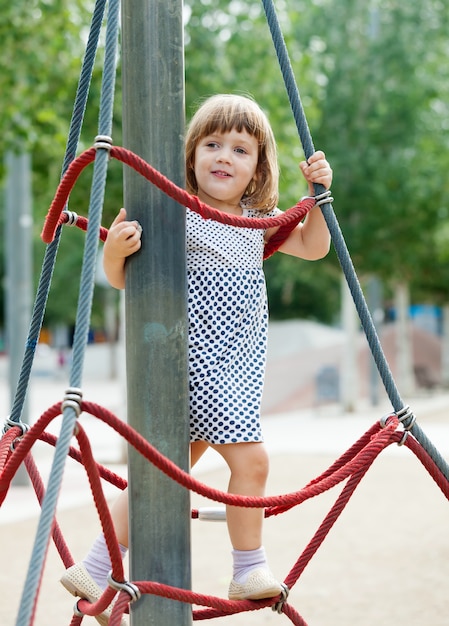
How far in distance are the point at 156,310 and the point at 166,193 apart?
0.27 meters

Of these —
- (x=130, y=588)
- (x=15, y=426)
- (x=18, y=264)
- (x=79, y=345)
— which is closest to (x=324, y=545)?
(x=18, y=264)

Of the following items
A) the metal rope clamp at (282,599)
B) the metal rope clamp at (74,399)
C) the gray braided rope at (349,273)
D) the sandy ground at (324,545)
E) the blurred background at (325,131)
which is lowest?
the sandy ground at (324,545)

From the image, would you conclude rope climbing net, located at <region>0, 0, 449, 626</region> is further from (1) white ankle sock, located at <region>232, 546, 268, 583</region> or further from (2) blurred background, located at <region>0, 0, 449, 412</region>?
(2) blurred background, located at <region>0, 0, 449, 412</region>

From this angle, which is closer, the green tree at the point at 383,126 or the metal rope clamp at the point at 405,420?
the metal rope clamp at the point at 405,420

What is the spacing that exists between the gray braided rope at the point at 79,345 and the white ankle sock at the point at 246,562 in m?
0.79

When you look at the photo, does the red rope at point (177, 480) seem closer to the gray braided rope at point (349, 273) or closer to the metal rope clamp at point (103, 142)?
the gray braided rope at point (349, 273)

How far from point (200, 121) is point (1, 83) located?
5670 mm

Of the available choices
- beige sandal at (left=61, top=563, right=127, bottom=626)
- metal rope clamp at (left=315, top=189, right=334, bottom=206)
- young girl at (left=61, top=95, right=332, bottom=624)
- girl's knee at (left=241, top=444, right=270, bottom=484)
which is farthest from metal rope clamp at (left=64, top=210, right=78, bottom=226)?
beige sandal at (left=61, top=563, right=127, bottom=626)

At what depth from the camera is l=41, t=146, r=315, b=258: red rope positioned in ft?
6.94

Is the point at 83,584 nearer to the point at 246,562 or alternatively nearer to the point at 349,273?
the point at 246,562

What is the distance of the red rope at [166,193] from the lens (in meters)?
2.12

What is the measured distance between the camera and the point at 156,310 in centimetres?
224

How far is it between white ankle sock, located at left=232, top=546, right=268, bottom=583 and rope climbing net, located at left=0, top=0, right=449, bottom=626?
71mm

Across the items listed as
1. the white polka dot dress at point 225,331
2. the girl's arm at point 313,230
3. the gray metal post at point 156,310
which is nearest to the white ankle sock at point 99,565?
the gray metal post at point 156,310
